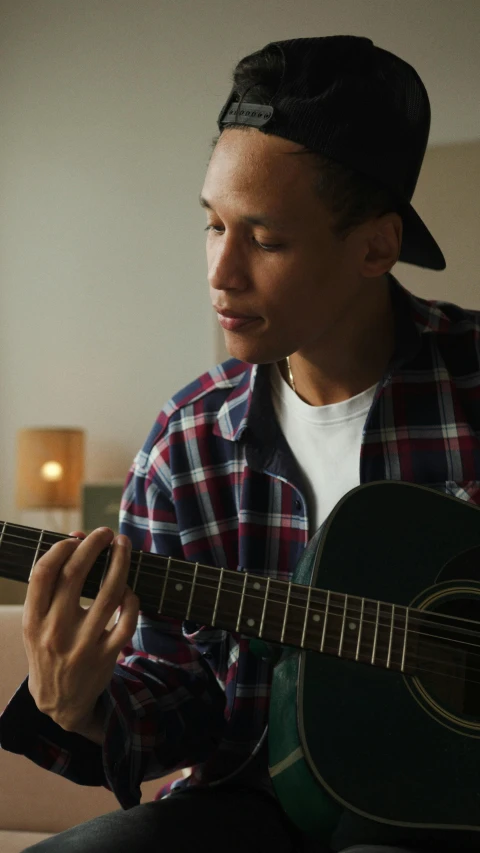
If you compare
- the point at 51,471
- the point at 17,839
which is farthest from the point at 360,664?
the point at 51,471

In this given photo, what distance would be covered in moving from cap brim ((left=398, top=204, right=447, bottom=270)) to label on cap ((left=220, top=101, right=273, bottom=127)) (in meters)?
0.23

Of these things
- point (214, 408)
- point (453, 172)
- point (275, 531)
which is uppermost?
point (453, 172)

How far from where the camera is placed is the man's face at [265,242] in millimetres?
985

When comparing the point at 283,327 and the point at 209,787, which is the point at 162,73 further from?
the point at 209,787

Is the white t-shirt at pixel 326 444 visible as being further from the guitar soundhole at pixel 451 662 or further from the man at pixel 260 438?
the guitar soundhole at pixel 451 662

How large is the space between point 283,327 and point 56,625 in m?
0.41

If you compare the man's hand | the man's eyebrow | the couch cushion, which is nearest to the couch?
the couch cushion

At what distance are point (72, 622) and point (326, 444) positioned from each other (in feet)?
1.38

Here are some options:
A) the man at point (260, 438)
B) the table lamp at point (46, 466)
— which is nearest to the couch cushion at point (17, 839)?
the man at point (260, 438)

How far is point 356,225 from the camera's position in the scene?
42.0 inches

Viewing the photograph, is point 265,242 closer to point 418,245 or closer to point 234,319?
point 234,319

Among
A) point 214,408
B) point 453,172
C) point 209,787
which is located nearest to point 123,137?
point 453,172

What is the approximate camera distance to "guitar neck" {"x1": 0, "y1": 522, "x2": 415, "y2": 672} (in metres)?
0.87

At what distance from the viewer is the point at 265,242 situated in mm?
988
